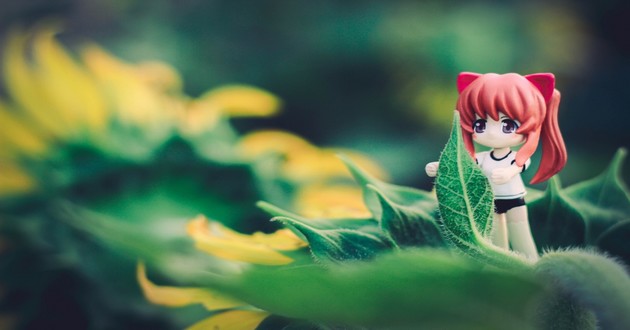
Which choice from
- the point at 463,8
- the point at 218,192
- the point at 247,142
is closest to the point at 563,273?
the point at 218,192

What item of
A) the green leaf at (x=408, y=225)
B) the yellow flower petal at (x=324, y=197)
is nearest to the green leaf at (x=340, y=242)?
the green leaf at (x=408, y=225)

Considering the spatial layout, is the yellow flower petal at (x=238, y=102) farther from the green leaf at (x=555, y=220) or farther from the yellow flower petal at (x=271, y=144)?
the green leaf at (x=555, y=220)

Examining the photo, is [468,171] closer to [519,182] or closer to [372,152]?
[519,182]

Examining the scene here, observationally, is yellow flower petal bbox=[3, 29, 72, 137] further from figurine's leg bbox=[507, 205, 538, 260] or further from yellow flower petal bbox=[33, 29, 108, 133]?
figurine's leg bbox=[507, 205, 538, 260]

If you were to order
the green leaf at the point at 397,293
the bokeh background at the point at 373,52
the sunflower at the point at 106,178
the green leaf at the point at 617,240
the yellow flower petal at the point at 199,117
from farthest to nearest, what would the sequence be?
the bokeh background at the point at 373,52
the yellow flower petal at the point at 199,117
the sunflower at the point at 106,178
the green leaf at the point at 617,240
the green leaf at the point at 397,293

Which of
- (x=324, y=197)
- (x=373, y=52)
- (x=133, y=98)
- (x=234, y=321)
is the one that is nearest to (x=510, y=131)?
(x=234, y=321)

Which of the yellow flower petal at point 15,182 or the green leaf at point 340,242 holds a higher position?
the yellow flower petal at point 15,182
